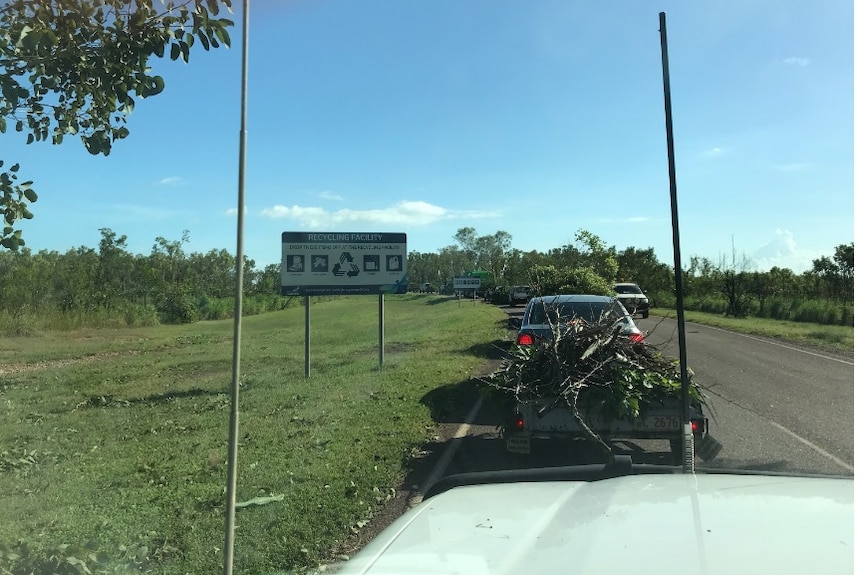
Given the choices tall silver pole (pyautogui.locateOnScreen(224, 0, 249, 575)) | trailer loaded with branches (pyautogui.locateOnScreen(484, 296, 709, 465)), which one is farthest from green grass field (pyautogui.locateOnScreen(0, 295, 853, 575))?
trailer loaded with branches (pyautogui.locateOnScreen(484, 296, 709, 465))

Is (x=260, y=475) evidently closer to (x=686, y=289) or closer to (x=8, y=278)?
(x=8, y=278)

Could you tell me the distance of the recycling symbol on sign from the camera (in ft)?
46.8

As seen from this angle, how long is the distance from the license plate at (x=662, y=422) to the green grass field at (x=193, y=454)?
2.34 m

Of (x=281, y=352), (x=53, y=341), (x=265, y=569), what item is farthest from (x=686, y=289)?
(x=265, y=569)

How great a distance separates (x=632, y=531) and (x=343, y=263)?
12232 millimetres

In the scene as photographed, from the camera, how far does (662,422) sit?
20.6 ft

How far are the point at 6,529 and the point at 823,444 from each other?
24.6ft

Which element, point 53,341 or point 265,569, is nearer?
point 265,569

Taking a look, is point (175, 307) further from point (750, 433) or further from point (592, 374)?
point (592, 374)

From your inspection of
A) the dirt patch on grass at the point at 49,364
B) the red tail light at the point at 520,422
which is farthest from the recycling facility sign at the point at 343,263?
the red tail light at the point at 520,422

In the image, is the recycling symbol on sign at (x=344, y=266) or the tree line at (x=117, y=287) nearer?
the recycling symbol on sign at (x=344, y=266)

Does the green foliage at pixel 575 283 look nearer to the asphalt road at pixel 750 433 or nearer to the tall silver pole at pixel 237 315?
the asphalt road at pixel 750 433

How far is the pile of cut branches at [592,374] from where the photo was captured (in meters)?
6.28

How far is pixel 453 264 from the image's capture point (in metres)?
117
